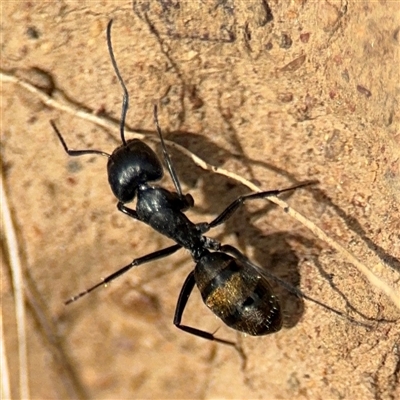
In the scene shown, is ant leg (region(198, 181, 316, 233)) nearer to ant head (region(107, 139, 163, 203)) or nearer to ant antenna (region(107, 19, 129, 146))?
ant head (region(107, 139, 163, 203))

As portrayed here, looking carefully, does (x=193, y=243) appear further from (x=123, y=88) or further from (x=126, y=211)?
(x=123, y=88)

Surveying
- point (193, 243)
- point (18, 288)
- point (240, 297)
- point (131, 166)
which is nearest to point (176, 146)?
point (131, 166)

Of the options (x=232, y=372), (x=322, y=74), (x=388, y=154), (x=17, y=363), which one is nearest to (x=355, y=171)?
(x=388, y=154)

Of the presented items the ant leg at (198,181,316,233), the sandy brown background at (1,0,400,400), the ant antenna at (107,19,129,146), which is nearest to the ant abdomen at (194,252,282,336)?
the ant leg at (198,181,316,233)

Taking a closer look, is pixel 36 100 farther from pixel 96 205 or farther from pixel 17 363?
pixel 17 363

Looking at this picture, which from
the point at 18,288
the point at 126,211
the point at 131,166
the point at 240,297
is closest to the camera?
the point at 240,297

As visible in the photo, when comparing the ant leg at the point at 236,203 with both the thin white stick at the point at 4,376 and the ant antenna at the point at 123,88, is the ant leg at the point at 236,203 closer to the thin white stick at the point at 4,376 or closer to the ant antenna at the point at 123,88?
the ant antenna at the point at 123,88
